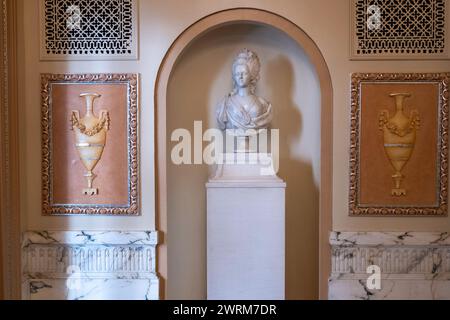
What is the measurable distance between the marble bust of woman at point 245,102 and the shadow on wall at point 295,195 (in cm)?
37

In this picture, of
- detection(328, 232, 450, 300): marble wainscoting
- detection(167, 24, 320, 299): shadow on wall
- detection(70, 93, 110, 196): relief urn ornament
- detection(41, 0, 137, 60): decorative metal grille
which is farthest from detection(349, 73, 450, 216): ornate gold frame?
detection(70, 93, 110, 196): relief urn ornament

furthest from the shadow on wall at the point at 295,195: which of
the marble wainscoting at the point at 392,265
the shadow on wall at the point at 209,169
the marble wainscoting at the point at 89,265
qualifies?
the marble wainscoting at the point at 89,265

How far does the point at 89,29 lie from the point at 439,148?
2.82 meters

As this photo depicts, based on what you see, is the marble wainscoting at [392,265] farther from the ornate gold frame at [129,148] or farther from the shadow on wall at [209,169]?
the ornate gold frame at [129,148]

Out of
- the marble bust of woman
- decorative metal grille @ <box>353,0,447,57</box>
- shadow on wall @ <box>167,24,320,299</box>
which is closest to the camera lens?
decorative metal grille @ <box>353,0,447,57</box>

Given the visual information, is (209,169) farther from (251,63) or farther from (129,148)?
(251,63)

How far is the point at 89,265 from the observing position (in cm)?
328

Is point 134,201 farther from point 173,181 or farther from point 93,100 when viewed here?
point 93,100

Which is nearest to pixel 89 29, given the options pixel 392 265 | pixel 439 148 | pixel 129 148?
pixel 129 148

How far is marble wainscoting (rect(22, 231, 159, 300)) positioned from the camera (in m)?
3.25

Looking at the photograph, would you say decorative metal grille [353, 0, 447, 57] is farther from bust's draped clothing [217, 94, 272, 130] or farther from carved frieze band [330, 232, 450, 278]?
carved frieze band [330, 232, 450, 278]

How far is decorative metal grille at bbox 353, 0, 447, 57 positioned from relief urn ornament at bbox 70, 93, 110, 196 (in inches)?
79.3

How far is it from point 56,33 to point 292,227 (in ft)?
8.26

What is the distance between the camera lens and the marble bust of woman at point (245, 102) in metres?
3.39
